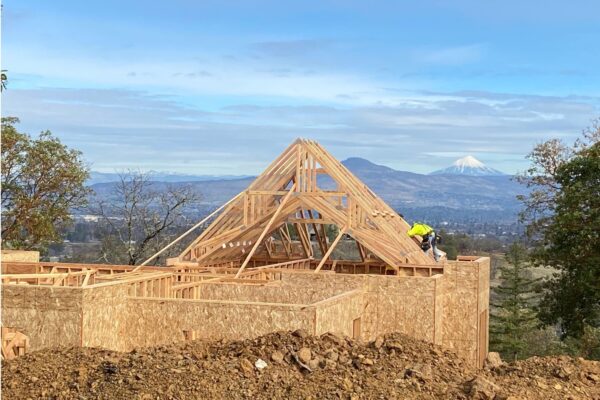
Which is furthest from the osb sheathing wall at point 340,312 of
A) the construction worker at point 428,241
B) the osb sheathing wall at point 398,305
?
the construction worker at point 428,241

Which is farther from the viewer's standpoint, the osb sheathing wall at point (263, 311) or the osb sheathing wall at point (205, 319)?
the osb sheathing wall at point (205, 319)

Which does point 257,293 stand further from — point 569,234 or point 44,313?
point 569,234

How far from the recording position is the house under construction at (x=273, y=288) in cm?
1520

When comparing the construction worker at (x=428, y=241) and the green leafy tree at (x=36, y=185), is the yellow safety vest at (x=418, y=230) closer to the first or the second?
the construction worker at (x=428, y=241)

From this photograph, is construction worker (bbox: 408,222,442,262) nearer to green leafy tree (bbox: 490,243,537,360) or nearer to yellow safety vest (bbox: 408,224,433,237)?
yellow safety vest (bbox: 408,224,433,237)

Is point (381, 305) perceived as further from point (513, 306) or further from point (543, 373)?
point (513, 306)

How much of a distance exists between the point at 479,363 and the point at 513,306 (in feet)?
75.7

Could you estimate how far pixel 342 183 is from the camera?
896 inches

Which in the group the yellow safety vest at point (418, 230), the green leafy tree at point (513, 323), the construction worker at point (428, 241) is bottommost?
the green leafy tree at point (513, 323)

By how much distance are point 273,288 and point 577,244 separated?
10.4m

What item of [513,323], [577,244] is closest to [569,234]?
[577,244]

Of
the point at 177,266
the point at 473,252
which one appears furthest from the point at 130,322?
the point at 473,252

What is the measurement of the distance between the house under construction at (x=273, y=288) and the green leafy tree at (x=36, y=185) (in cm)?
764

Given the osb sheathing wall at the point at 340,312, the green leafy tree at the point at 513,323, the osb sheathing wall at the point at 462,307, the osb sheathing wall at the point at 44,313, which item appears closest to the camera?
the osb sheathing wall at the point at 44,313
